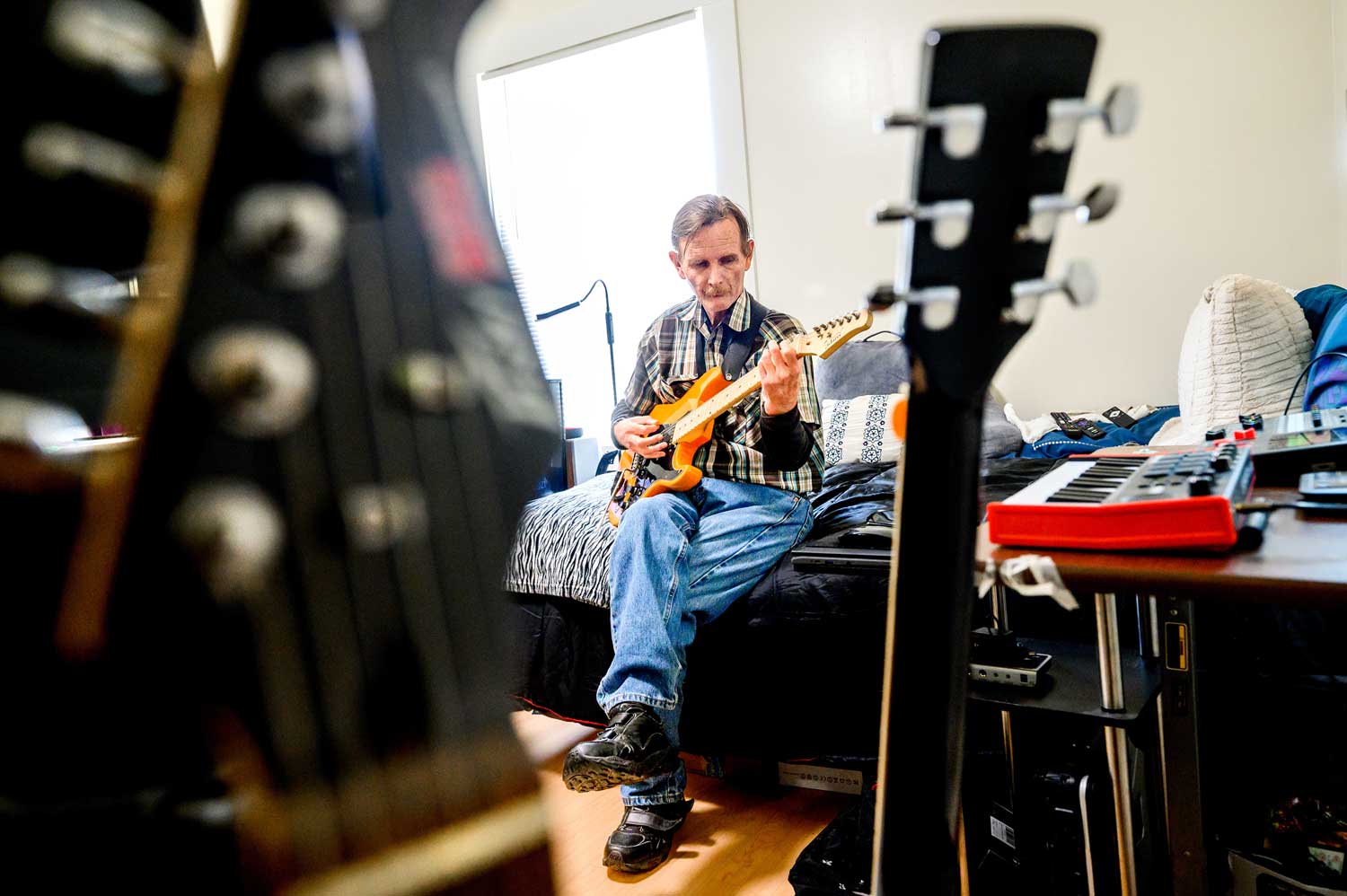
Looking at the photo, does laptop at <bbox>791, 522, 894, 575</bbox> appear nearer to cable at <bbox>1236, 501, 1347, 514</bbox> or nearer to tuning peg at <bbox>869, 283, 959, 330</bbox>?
cable at <bbox>1236, 501, 1347, 514</bbox>

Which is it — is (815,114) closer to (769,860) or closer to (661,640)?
(661,640)

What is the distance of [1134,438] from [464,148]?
2169 millimetres

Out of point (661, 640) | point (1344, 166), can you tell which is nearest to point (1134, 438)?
point (1344, 166)

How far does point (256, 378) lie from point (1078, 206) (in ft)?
1.21

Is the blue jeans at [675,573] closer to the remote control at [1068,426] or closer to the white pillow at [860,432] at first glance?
the white pillow at [860,432]

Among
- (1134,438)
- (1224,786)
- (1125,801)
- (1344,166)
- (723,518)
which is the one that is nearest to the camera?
(1125,801)

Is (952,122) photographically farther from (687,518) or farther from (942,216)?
(687,518)

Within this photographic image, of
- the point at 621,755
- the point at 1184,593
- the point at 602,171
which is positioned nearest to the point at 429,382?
the point at 1184,593

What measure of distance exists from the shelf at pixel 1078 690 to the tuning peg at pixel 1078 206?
652mm

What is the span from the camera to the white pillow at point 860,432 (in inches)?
90.6

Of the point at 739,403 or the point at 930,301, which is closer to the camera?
the point at 930,301

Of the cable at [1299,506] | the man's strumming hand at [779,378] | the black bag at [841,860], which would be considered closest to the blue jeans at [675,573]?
the man's strumming hand at [779,378]

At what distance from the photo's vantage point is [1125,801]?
0.88 metres

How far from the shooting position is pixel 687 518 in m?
1.65
